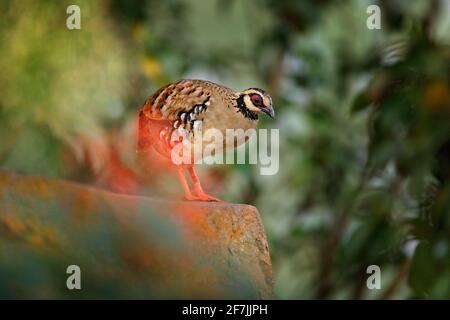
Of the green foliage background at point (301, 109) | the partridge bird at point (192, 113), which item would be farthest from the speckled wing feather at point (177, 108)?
the green foliage background at point (301, 109)

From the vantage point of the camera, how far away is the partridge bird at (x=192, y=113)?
114 cm

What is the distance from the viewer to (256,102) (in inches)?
47.1

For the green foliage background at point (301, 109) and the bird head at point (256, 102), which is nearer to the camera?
the bird head at point (256, 102)

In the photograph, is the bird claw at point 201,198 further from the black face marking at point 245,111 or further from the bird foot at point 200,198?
the black face marking at point 245,111

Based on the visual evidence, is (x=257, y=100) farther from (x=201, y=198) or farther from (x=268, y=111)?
(x=201, y=198)

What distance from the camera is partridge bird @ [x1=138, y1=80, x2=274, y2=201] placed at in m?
1.14

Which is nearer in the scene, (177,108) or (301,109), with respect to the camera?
(177,108)

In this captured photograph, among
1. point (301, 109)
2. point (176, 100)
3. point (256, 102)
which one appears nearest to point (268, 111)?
point (256, 102)

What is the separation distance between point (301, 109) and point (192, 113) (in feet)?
4.13

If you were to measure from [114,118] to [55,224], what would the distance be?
4.94 ft

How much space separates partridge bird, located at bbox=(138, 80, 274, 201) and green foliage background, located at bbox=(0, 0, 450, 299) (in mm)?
684

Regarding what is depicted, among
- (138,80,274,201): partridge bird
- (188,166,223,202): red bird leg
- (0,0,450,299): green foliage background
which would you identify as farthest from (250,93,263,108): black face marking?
(0,0,450,299): green foliage background

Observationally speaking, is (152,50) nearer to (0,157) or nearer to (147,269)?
(0,157)

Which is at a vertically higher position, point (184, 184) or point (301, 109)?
point (301, 109)
